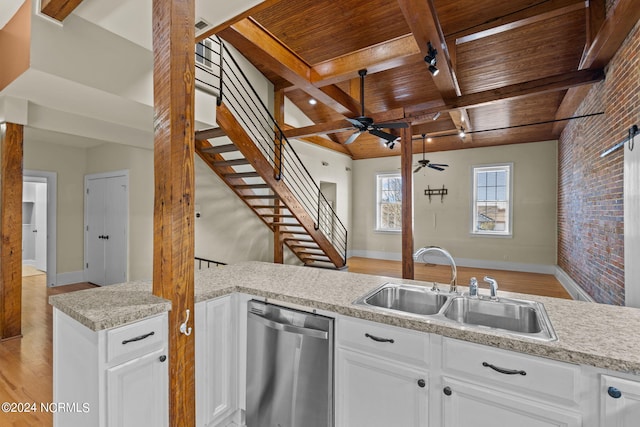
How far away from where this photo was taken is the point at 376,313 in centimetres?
158

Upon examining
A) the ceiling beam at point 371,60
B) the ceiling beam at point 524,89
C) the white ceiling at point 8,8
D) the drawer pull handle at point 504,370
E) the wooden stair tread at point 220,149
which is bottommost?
the drawer pull handle at point 504,370

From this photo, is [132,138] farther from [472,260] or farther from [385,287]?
[472,260]

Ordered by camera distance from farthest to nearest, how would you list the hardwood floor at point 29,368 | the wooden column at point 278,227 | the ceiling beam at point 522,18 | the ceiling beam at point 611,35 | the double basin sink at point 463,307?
the wooden column at point 278,227 → the ceiling beam at point 522,18 → the ceiling beam at point 611,35 → the hardwood floor at point 29,368 → the double basin sink at point 463,307

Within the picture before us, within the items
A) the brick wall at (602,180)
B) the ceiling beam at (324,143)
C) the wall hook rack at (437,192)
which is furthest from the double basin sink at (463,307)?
the wall hook rack at (437,192)

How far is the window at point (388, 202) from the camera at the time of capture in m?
9.22

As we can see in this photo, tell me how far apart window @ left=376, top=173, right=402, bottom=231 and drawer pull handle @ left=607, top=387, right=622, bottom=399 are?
810cm

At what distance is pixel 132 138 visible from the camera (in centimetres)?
458

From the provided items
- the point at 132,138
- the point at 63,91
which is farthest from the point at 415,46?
the point at 132,138

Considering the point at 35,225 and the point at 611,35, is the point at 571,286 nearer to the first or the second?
the point at 611,35

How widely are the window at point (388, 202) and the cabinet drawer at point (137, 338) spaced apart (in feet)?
26.9

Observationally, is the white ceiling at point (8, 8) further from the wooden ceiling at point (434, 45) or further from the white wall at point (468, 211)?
the white wall at point (468, 211)

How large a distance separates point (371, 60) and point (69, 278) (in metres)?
6.28

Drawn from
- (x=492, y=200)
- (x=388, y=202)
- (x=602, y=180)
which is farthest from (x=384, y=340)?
(x=388, y=202)

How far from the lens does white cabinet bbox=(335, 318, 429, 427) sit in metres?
1.47
